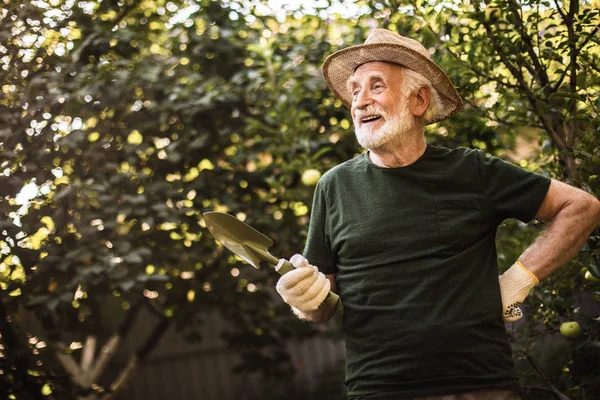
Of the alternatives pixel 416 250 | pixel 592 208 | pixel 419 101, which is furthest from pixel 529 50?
pixel 416 250

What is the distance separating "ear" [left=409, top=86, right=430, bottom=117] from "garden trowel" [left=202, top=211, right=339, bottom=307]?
0.64 meters

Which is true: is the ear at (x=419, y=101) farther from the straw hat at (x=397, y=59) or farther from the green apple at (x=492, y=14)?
the green apple at (x=492, y=14)

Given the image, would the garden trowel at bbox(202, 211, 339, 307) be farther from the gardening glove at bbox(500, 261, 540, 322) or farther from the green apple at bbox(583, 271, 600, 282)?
the green apple at bbox(583, 271, 600, 282)

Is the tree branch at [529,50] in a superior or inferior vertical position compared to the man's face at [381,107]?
superior

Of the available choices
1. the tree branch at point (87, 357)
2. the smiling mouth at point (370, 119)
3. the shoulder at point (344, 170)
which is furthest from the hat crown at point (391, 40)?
the tree branch at point (87, 357)

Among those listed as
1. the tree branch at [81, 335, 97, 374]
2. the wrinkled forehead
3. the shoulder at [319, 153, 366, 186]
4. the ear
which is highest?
the wrinkled forehead

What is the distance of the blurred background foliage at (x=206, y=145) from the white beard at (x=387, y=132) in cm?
55

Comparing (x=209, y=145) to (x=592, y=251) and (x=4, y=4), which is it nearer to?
(x=4, y=4)

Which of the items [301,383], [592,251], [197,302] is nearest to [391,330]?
[592,251]

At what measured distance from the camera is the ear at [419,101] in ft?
7.69

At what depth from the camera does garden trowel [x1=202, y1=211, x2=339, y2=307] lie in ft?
7.18

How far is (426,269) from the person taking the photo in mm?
2057

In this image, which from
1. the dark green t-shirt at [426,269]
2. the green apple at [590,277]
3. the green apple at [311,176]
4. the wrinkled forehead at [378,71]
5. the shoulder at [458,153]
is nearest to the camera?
the dark green t-shirt at [426,269]

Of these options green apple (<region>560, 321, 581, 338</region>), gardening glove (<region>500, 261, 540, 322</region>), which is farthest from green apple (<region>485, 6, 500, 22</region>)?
green apple (<region>560, 321, 581, 338</region>)
